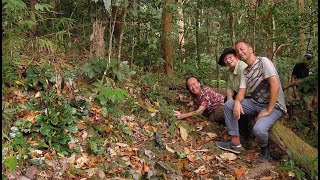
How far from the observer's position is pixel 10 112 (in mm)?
4156

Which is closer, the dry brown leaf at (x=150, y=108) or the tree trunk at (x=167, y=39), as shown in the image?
the dry brown leaf at (x=150, y=108)

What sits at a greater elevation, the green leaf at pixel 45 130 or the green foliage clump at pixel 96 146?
the green leaf at pixel 45 130

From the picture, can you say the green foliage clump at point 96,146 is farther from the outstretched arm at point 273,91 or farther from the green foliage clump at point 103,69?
the outstretched arm at point 273,91

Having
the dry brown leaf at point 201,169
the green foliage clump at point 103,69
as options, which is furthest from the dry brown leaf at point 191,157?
the green foliage clump at point 103,69

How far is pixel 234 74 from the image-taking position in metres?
5.36

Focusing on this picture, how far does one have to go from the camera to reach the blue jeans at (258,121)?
4.57 metres

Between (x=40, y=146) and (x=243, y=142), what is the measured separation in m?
3.02

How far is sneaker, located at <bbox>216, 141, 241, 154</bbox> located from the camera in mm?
Answer: 4982

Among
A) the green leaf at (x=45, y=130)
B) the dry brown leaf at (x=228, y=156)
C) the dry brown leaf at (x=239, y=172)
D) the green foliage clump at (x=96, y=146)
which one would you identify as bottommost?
the dry brown leaf at (x=239, y=172)

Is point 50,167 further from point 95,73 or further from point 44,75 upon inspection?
point 95,73

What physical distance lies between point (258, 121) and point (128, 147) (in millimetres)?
1766

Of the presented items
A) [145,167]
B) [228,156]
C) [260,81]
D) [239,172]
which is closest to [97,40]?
[145,167]

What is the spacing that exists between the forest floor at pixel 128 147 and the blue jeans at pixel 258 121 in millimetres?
351

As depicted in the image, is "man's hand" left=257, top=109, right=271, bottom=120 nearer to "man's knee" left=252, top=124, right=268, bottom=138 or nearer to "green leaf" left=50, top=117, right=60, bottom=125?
"man's knee" left=252, top=124, right=268, bottom=138
